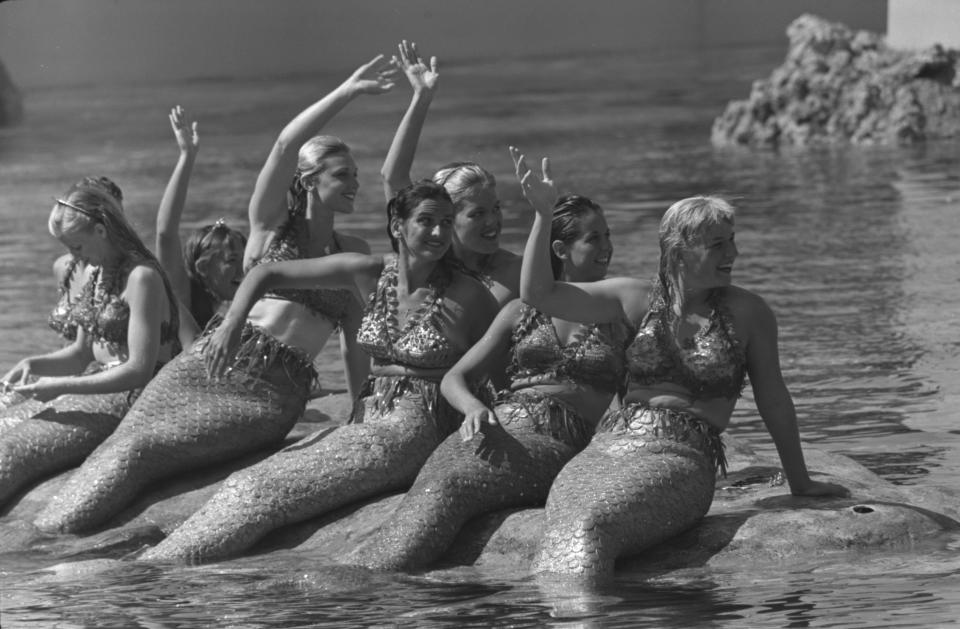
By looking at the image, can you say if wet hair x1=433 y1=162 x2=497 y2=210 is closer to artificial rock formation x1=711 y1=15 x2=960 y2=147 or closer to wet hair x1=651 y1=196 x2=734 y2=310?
wet hair x1=651 y1=196 x2=734 y2=310

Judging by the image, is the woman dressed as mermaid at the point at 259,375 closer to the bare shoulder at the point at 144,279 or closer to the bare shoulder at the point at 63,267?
the bare shoulder at the point at 144,279

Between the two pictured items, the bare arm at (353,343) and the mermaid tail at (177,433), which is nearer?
the mermaid tail at (177,433)

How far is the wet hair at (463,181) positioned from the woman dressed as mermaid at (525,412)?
0.42 metres

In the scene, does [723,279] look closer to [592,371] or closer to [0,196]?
[592,371]

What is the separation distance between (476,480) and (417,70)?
212 cm

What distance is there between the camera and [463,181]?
7000mm

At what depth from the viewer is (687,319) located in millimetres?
6453

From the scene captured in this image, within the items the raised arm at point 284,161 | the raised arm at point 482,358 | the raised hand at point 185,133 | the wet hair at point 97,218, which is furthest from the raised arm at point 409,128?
the raised arm at point 482,358

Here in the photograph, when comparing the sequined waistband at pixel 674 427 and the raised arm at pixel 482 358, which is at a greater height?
the raised arm at pixel 482 358

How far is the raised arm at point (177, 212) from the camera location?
8.66 m

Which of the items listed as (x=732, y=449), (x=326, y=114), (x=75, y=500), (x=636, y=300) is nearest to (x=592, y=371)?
(x=636, y=300)

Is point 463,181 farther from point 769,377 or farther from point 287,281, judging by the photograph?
point 769,377

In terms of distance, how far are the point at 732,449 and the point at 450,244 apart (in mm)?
1551

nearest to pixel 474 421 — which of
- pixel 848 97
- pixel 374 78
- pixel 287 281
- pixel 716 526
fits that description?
pixel 716 526
